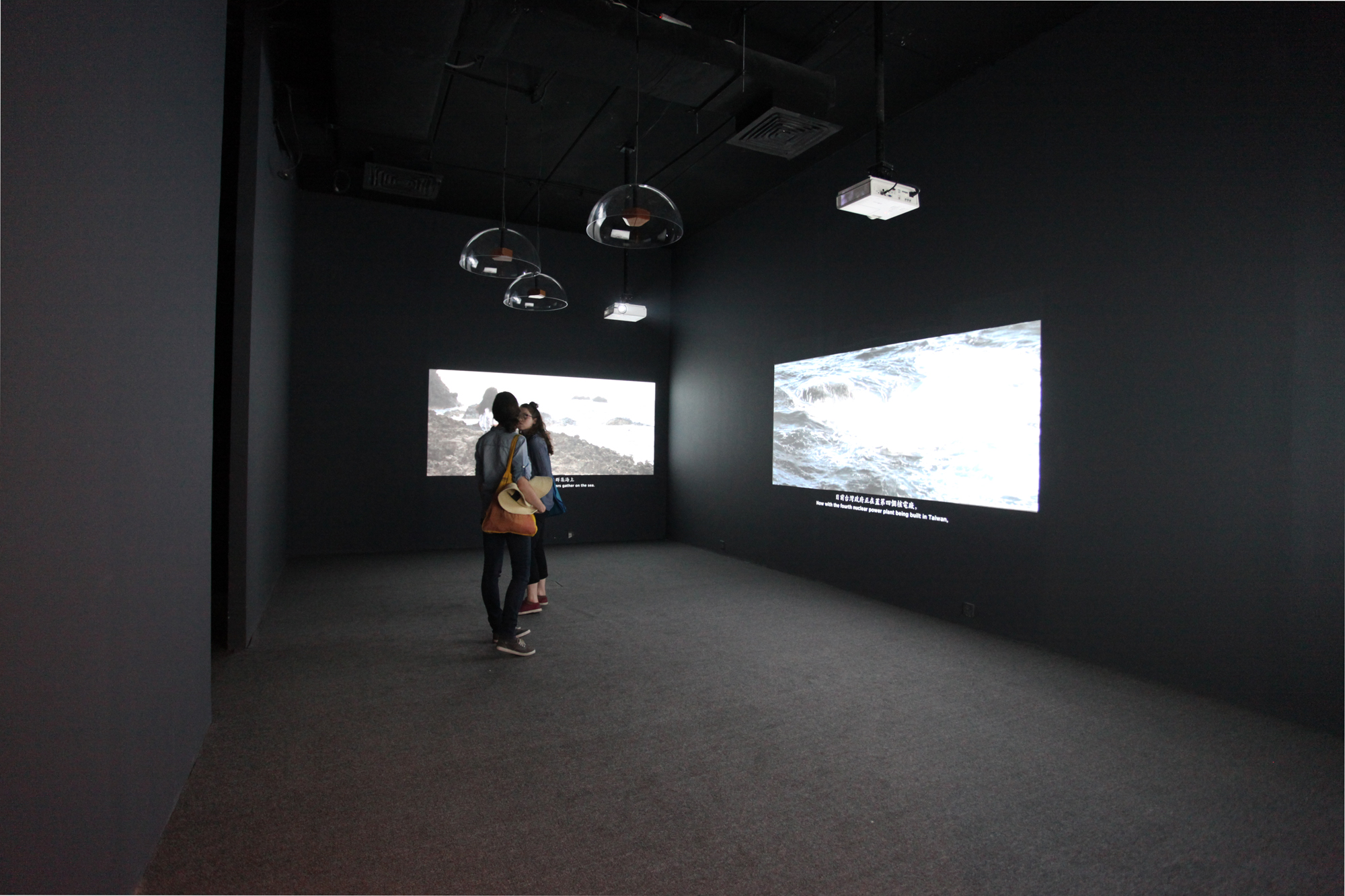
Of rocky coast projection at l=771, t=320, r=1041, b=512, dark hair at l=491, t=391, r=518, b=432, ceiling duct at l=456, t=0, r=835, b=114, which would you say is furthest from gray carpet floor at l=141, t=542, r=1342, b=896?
ceiling duct at l=456, t=0, r=835, b=114

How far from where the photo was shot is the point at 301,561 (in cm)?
658

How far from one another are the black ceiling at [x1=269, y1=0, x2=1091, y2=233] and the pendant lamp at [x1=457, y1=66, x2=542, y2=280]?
1061mm

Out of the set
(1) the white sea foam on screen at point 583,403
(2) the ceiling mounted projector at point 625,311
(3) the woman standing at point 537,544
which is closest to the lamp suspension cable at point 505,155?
(3) the woman standing at point 537,544

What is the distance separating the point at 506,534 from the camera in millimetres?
3740

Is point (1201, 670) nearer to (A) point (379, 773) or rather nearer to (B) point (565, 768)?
(B) point (565, 768)

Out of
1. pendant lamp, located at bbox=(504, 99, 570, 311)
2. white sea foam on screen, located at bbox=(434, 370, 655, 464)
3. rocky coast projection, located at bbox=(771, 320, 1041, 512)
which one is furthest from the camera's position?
white sea foam on screen, located at bbox=(434, 370, 655, 464)

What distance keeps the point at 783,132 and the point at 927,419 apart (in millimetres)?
2397

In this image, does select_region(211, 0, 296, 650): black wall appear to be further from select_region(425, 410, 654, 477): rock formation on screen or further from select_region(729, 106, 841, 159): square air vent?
select_region(729, 106, 841, 159): square air vent

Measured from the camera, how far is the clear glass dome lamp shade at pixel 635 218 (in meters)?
2.90

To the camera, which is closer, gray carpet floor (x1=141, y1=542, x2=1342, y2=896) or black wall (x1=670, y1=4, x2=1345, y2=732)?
gray carpet floor (x1=141, y1=542, x2=1342, y2=896)

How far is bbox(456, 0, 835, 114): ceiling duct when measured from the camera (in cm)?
352

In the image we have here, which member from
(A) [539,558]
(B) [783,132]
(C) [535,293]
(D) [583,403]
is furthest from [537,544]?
(D) [583,403]

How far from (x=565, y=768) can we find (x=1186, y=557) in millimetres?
3504

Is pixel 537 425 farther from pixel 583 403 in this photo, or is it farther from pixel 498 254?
pixel 583 403
